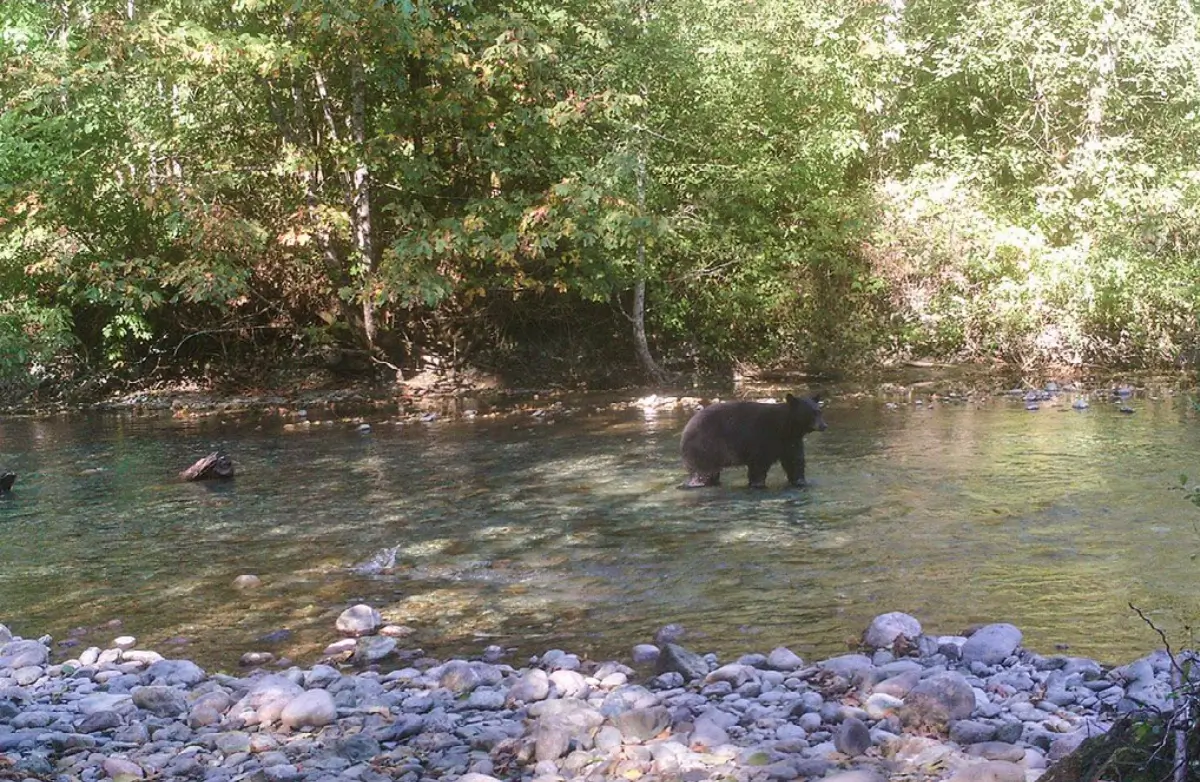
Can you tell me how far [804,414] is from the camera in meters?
10.3

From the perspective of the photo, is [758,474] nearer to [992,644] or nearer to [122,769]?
[992,644]

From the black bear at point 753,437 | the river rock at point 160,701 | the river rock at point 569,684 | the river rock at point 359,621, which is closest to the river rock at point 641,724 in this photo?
the river rock at point 569,684

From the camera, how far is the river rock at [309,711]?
16.4 feet

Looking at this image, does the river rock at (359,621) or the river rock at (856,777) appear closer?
the river rock at (856,777)

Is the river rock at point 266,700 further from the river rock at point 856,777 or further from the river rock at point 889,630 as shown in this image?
the river rock at point 889,630

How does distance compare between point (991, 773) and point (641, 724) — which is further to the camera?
point (641, 724)

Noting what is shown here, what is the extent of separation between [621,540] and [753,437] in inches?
82.4

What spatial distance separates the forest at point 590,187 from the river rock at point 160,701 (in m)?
12.5

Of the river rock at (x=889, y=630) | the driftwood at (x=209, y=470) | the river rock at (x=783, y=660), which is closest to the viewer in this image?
the river rock at (x=783, y=660)

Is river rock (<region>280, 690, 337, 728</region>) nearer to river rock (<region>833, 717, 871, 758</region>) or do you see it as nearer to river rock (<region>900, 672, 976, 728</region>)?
river rock (<region>833, 717, 871, 758</region>)

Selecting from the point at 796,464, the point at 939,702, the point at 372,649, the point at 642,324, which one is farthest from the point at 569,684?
the point at 642,324

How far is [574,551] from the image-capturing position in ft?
27.5

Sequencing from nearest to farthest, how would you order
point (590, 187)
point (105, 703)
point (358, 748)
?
point (358, 748) < point (105, 703) < point (590, 187)

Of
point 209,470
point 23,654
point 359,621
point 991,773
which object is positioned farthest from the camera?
point 209,470
